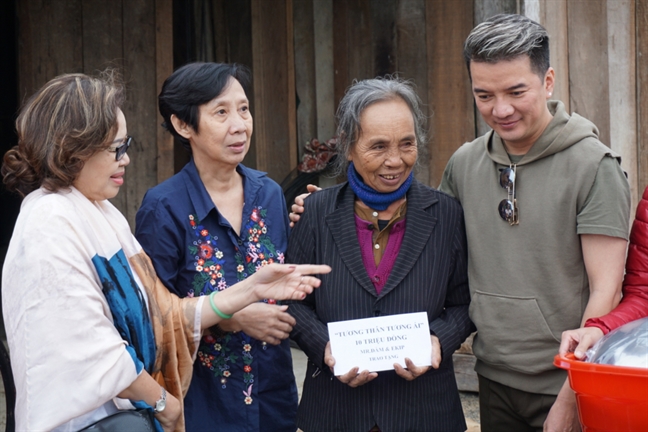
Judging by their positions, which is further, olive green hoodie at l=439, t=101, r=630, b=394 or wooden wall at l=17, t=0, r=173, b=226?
wooden wall at l=17, t=0, r=173, b=226

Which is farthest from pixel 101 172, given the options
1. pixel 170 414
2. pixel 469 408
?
pixel 469 408

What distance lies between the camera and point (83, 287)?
224 centimetres

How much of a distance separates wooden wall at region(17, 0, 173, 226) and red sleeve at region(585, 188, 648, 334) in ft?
11.9

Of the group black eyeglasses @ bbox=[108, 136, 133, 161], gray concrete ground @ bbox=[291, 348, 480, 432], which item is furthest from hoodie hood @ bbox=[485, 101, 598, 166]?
gray concrete ground @ bbox=[291, 348, 480, 432]

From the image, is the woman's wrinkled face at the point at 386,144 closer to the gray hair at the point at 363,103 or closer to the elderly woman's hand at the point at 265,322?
the gray hair at the point at 363,103

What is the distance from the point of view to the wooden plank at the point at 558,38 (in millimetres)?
4008

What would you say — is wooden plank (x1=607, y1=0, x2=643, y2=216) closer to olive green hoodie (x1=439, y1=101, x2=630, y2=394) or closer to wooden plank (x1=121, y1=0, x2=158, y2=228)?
olive green hoodie (x1=439, y1=101, x2=630, y2=394)

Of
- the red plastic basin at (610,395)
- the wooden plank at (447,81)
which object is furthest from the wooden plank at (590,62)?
the red plastic basin at (610,395)

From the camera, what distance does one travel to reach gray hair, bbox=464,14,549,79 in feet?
8.17

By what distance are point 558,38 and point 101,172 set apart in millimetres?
2655

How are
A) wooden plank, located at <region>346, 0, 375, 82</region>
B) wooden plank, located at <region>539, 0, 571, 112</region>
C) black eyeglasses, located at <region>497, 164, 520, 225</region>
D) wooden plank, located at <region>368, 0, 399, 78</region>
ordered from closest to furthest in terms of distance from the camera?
1. black eyeglasses, located at <region>497, 164, 520, 225</region>
2. wooden plank, located at <region>539, 0, 571, 112</region>
3. wooden plank, located at <region>368, 0, 399, 78</region>
4. wooden plank, located at <region>346, 0, 375, 82</region>

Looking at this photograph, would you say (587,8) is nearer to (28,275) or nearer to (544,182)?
(544,182)

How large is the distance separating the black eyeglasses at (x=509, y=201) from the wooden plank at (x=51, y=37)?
3808 mm

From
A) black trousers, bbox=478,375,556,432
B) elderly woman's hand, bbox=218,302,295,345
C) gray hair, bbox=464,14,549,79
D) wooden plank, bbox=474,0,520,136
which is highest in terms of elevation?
wooden plank, bbox=474,0,520,136
